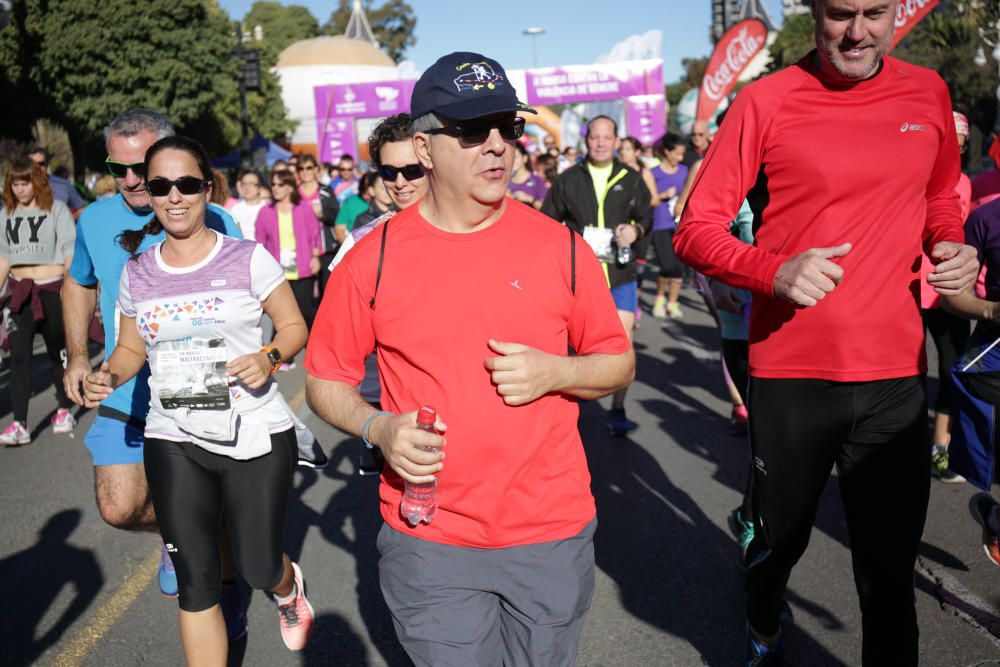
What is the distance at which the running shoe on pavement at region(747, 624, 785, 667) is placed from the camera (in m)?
3.27

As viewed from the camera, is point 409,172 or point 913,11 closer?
point 409,172

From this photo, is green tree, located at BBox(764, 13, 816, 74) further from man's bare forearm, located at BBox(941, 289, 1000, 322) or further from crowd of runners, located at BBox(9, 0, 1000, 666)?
crowd of runners, located at BBox(9, 0, 1000, 666)

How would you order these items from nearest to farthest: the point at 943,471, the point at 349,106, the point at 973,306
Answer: the point at 973,306 → the point at 943,471 → the point at 349,106

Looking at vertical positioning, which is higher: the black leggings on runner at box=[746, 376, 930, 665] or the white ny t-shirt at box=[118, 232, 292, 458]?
the white ny t-shirt at box=[118, 232, 292, 458]

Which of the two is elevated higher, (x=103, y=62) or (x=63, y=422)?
(x=103, y=62)

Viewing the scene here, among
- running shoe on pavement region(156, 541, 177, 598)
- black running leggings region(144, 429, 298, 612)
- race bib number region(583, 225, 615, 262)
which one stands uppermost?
race bib number region(583, 225, 615, 262)

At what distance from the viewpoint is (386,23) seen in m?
95.1

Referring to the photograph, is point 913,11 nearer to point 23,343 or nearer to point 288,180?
point 288,180

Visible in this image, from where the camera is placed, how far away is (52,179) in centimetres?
1039

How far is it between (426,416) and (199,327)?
4.76 feet

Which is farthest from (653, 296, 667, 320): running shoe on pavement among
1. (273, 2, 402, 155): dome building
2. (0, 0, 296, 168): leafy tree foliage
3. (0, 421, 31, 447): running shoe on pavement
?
(273, 2, 402, 155): dome building

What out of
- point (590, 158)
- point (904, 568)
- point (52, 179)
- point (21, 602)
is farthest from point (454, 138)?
point (52, 179)

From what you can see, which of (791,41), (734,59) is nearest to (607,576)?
(734,59)

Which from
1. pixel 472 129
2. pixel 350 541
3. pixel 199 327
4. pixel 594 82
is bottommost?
pixel 350 541
